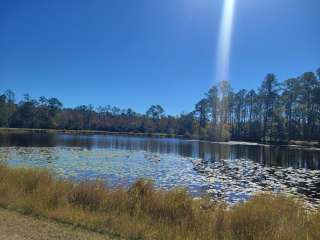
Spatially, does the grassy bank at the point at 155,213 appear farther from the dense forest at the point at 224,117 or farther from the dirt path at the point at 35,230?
the dense forest at the point at 224,117

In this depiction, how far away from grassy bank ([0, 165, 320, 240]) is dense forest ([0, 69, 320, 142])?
6990 centimetres

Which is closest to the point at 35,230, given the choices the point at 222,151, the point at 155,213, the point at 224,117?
the point at 155,213

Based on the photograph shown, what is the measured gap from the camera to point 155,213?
28.6 feet

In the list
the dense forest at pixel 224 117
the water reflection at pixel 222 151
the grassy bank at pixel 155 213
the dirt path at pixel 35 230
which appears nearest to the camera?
the dirt path at pixel 35 230

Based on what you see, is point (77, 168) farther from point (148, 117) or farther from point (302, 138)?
point (148, 117)

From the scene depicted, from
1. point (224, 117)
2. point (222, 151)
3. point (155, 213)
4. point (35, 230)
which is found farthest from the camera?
point (224, 117)

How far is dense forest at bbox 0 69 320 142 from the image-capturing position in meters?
79.0

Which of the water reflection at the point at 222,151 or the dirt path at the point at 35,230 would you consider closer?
the dirt path at the point at 35,230

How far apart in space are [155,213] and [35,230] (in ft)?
11.0

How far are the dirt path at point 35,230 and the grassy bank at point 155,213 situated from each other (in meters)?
0.51

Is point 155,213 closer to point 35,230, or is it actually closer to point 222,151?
point 35,230

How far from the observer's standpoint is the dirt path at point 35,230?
6126mm

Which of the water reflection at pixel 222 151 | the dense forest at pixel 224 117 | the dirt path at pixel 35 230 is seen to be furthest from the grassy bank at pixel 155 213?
the dense forest at pixel 224 117

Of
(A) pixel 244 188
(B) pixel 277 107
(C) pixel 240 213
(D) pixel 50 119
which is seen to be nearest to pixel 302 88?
(B) pixel 277 107
